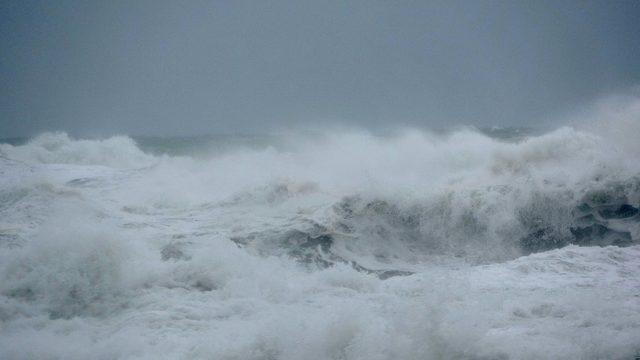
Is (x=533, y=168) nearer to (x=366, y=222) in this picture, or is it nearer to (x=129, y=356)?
(x=366, y=222)

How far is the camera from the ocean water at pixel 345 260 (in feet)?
15.5

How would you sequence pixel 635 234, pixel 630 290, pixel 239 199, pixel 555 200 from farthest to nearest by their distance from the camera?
pixel 239 199 < pixel 555 200 < pixel 635 234 < pixel 630 290

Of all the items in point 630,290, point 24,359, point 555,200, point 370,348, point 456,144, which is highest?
point 456,144

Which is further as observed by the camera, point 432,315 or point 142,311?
point 142,311

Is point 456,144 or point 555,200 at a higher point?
point 456,144

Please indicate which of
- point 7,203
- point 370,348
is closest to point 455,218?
point 370,348

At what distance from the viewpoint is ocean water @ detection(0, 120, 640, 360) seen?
471cm

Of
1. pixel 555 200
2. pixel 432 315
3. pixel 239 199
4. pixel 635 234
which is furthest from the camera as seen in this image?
pixel 239 199

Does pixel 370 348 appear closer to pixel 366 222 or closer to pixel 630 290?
pixel 630 290

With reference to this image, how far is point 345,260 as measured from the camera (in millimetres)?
8180

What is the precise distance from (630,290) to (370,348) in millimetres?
3519

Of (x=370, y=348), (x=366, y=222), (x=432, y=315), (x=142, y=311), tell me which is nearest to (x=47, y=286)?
(x=142, y=311)

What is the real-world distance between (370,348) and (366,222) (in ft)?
16.7

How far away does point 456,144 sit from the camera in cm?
1431
